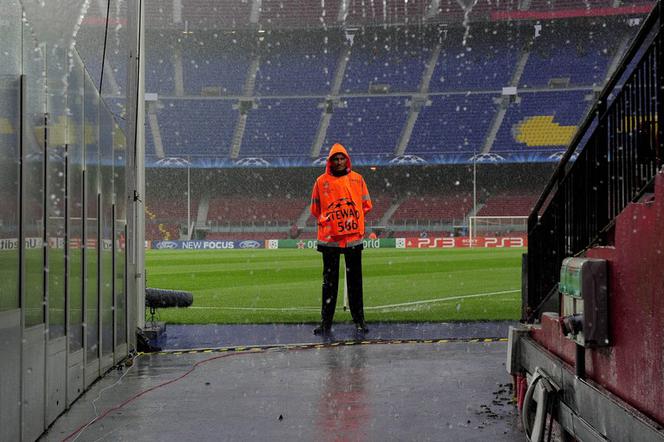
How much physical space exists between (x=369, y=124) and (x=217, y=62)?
11144mm

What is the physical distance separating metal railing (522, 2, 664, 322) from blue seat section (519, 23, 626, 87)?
1753 inches

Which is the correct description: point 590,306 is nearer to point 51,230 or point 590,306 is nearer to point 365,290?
point 51,230

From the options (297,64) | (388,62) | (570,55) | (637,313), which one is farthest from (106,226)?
(570,55)

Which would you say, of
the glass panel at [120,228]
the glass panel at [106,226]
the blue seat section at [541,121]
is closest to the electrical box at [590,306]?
the glass panel at [106,226]

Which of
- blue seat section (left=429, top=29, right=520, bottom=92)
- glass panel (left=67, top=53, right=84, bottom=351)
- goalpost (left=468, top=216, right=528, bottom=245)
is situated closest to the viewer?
glass panel (left=67, top=53, right=84, bottom=351)

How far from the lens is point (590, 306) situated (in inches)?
132

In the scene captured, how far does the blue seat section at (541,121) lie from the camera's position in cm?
4584

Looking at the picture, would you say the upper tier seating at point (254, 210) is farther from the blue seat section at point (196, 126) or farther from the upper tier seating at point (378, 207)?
the upper tier seating at point (378, 207)

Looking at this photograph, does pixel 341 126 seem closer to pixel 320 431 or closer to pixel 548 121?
pixel 548 121

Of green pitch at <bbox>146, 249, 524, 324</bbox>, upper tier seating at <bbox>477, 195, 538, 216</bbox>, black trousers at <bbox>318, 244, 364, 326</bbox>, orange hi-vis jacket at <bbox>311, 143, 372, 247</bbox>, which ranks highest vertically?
upper tier seating at <bbox>477, 195, 538, 216</bbox>

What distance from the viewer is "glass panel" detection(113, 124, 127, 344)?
6770 mm

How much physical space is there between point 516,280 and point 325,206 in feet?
35.5

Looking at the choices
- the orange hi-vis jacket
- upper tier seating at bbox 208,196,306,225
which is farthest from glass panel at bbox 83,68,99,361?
upper tier seating at bbox 208,196,306,225

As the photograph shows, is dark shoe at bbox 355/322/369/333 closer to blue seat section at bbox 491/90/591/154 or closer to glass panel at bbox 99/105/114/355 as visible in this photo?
glass panel at bbox 99/105/114/355
